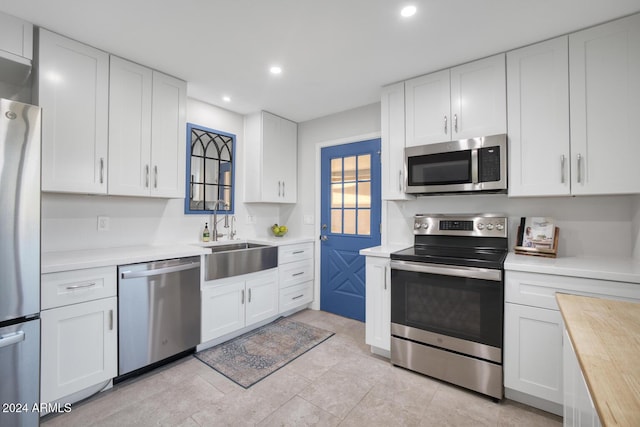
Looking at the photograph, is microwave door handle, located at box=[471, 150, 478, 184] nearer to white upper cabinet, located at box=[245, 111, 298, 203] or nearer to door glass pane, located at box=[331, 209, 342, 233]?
door glass pane, located at box=[331, 209, 342, 233]

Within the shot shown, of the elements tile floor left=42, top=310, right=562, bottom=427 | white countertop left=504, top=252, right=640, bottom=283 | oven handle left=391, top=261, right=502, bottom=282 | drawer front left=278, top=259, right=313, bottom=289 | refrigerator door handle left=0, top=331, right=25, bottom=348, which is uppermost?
white countertop left=504, top=252, right=640, bottom=283

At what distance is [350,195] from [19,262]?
280 centimetres

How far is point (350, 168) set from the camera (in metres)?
3.46

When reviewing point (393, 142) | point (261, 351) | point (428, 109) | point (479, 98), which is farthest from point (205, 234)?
point (479, 98)

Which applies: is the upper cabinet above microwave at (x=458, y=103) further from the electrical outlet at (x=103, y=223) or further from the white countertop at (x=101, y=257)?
the electrical outlet at (x=103, y=223)

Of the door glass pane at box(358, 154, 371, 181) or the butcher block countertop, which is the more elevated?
the door glass pane at box(358, 154, 371, 181)

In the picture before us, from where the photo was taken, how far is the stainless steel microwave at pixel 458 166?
2164 mm

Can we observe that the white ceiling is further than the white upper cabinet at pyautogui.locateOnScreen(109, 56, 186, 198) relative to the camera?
No

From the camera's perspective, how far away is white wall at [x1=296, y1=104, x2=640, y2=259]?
2.01 meters

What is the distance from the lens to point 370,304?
2508mm

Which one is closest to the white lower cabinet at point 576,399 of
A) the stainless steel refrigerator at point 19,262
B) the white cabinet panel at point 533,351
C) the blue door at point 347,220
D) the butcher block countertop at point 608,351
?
the butcher block countertop at point 608,351

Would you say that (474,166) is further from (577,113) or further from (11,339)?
(11,339)

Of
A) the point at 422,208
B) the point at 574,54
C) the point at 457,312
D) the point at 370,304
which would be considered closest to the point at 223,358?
the point at 370,304

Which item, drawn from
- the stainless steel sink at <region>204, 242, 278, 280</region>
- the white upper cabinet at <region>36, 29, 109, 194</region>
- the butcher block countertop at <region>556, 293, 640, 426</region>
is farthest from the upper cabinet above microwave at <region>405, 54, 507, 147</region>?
the white upper cabinet at <region>36, 29, 109, 194</region>
